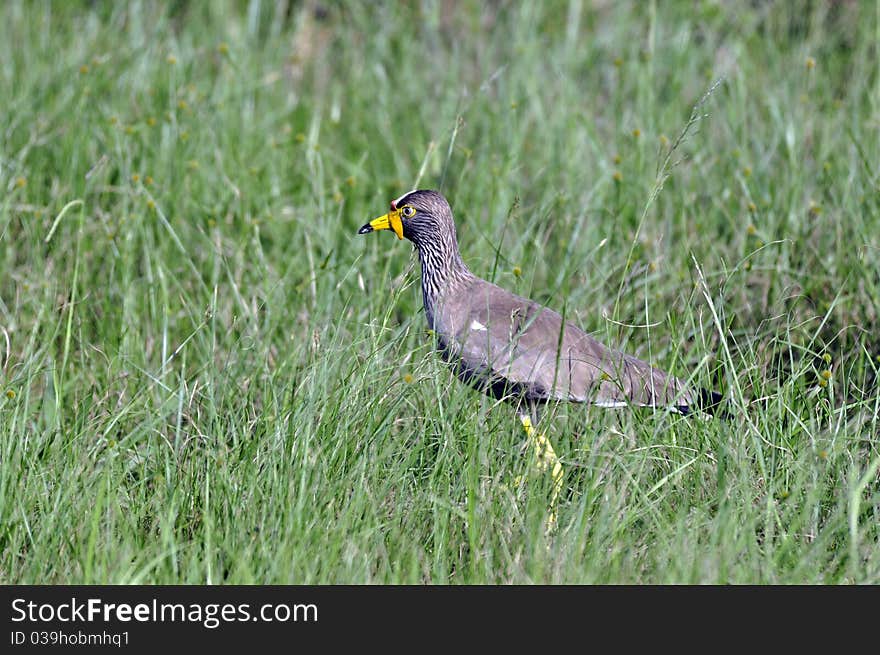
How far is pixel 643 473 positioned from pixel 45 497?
1.79 metres

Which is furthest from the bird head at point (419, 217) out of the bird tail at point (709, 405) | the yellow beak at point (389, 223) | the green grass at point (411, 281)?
the bird tail at point (709, 405)

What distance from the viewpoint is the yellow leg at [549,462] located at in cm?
372

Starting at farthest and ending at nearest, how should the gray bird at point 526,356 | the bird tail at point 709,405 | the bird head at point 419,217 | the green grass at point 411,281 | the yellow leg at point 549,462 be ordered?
the bird head at point 419,217 < the gray bird at point 526,356 < the bird tail at point 709,405 < the yellow leg at point 549,462 < the green grass at point 411,281

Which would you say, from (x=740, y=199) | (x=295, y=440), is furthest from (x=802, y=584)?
(x=740, y=199)

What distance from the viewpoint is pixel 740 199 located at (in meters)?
5.73

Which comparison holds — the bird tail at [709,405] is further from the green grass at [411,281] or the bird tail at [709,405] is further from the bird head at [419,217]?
the bird head at [419,217]

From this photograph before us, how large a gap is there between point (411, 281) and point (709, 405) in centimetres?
111

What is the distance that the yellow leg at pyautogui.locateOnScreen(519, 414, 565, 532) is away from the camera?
12.2 ft

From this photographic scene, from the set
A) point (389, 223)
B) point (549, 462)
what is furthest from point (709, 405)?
point (389, 223)

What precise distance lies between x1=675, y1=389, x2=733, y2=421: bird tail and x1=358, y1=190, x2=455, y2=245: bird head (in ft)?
3.83

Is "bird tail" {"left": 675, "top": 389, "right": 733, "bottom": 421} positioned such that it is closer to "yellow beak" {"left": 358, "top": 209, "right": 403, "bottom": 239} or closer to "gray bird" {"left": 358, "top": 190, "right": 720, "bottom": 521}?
"gray bird" {"left": 358, "top": 190, "right": 720, "bottom": 521}

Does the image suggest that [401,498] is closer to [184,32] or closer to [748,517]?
[748,517]

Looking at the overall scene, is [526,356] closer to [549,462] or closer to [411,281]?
[411,281]

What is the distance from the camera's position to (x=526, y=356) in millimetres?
4344
